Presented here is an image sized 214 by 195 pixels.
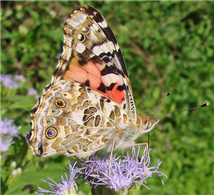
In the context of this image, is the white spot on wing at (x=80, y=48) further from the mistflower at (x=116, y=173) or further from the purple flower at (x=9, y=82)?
the purple flower at (x=9, y=82)

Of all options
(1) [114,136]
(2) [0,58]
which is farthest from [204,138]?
(2) [0,58]

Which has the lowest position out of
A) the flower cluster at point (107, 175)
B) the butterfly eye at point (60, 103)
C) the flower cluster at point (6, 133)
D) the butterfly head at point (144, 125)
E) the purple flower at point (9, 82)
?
the flower cluster at point (107, 175)

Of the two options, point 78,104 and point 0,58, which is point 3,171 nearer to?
point 78,104

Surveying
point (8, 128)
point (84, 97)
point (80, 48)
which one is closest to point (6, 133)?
point (8, 128)

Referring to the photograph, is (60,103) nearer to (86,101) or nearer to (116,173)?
(86,101)

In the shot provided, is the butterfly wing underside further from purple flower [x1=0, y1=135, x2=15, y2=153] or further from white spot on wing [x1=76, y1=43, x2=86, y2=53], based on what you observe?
purple flower [x1=0, y1=135, x2=15, y2=153]

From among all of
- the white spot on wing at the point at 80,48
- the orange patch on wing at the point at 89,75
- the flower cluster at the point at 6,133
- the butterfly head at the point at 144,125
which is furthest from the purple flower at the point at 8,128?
the butterfly head at the point at 144,125
